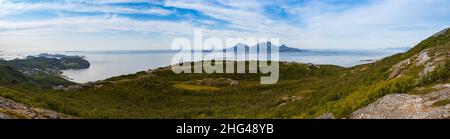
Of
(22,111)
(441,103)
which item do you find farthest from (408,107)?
(22,111)

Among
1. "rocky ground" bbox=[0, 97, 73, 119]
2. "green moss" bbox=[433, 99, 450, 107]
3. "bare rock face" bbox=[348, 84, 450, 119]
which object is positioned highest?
"green moss" bbox=[433, 99, 450, 107]

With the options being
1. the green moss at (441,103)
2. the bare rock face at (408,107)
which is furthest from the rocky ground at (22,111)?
the green moss at (441,103)

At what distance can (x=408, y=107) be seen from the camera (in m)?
20.5

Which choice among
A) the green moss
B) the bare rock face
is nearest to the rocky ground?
the bare rock face

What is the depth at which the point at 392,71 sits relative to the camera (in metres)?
34.2

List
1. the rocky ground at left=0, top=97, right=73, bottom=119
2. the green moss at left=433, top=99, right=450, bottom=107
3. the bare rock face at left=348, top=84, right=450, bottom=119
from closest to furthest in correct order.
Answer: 1. the bare rock face at left=348, top=84, right=450, bottom=119
2. the green moss at left=433, top=99, right=450, bottom=107
3. the rocky ground at left=0, top=97, right=73, bottom=119

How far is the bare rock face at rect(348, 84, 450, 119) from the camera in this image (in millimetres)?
18688

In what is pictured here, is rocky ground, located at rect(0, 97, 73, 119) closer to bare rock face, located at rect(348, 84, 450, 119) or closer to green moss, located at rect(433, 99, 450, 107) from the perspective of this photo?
bare rock face, located at rect(348, 84, 450, 119)

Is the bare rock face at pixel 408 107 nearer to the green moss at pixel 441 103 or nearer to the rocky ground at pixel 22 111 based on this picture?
the green moss at pixel 441 103
